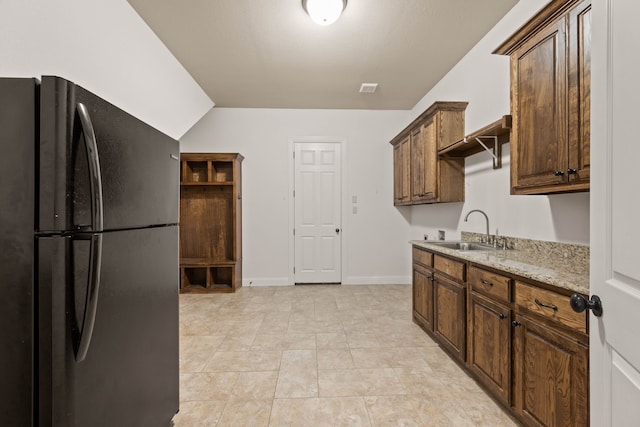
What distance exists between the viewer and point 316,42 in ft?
10.6

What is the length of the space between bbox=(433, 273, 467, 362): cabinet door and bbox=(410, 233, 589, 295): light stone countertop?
28 centimetres

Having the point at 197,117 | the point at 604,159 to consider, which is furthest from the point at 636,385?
the point at 197,117

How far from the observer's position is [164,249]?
1594 mm

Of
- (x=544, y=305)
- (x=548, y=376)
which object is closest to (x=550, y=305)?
(x=544, y=305)

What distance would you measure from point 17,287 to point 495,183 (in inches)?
126

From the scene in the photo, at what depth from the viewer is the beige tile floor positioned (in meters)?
1.93

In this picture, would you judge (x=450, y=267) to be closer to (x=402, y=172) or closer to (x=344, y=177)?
(x=402, y=172)

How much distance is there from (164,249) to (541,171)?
2.06 meters

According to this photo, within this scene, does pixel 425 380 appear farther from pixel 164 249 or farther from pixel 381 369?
pixel 164 249

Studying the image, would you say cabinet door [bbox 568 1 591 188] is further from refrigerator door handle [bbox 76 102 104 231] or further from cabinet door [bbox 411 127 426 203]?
cabinet door [bbox 411 127 426 203]

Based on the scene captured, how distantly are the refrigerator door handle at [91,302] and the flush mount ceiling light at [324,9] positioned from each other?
7.79 ft

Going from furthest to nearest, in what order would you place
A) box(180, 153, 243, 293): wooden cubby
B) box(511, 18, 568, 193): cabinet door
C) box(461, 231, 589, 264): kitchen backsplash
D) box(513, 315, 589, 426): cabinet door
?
box(180, 153, 243, 293): wooden cubby
box(461, 231, 589, 264): kitchen backsplash
box(511, 18, 568, 193): cabinet door
box(513, 315, 589, 426): cabinet door

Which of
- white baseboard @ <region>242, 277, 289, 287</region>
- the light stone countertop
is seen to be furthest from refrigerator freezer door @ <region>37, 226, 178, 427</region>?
white baseboard @ <region>242, 277, 289, 287</region>

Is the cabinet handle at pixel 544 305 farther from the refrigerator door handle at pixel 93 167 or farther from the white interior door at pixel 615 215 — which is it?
the refrigerator door handle at pixel 93 167
